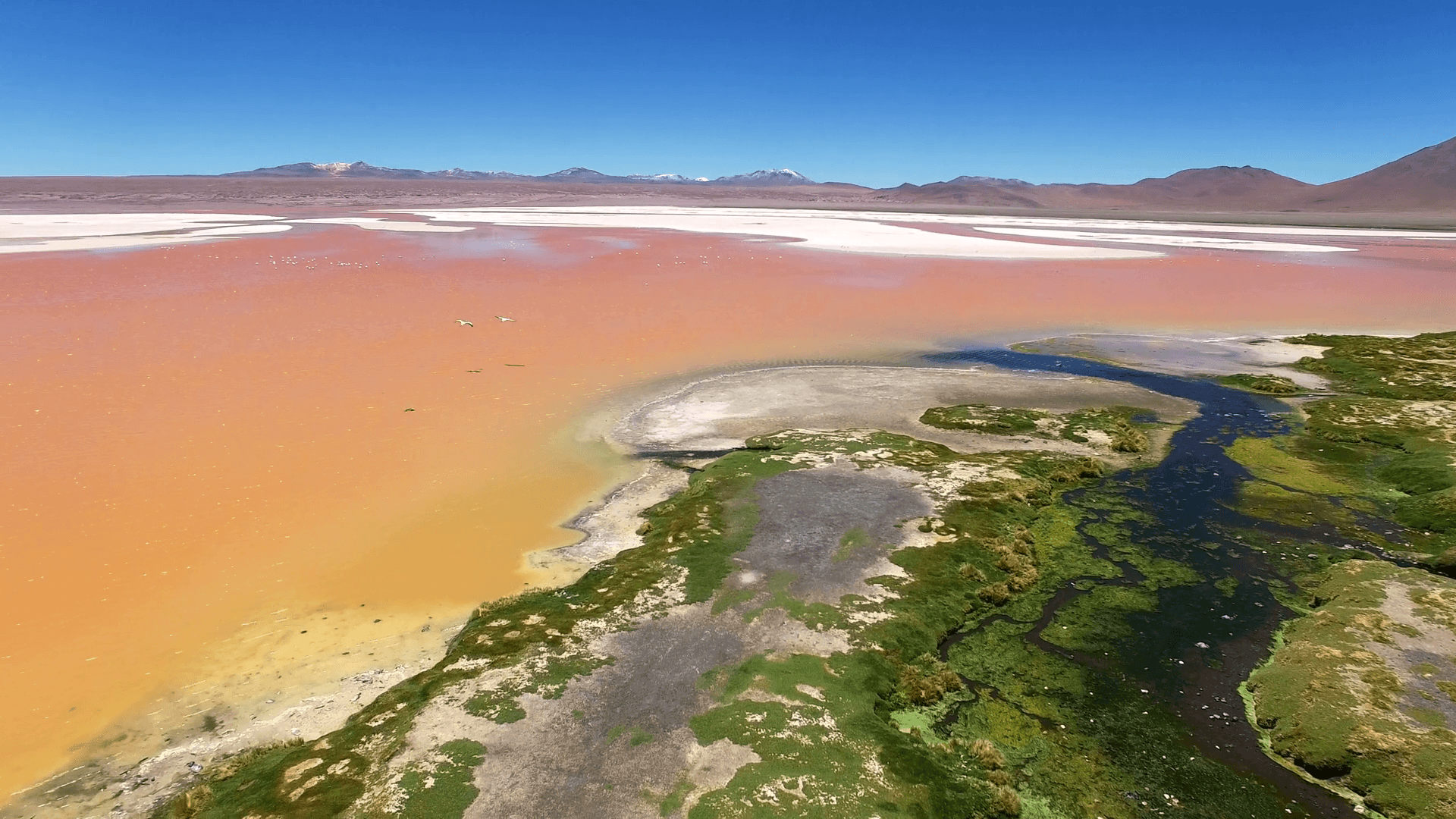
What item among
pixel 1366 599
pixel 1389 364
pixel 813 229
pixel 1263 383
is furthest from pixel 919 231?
pixel 1366 599

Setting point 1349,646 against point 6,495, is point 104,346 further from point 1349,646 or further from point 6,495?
point 1349,646

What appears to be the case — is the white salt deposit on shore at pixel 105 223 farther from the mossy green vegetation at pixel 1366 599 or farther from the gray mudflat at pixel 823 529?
the mossy green vegetation at pixel 1366 599

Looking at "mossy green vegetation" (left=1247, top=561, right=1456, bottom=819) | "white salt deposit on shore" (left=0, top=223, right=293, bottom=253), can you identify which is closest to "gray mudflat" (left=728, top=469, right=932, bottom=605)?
"mossy green vegetation" (left=1247, top=561, right=1456, bottom=819)

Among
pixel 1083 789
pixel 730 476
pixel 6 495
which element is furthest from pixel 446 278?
pixel 1083 789

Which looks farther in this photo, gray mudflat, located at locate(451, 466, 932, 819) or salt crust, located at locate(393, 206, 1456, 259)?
salt crust, located at locate(393, 206, 1456, 259)

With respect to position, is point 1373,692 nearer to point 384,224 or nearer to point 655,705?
point 655,705

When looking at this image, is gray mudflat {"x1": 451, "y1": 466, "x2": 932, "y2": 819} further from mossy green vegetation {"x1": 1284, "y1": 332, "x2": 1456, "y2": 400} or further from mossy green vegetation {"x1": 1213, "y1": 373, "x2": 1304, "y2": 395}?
mossy green vegetation {"x1": 1284, "y1": 332, "x2": 1456, "y2": 400}
